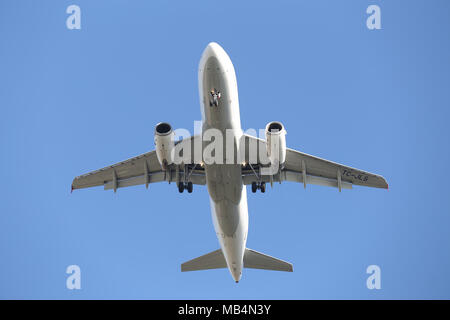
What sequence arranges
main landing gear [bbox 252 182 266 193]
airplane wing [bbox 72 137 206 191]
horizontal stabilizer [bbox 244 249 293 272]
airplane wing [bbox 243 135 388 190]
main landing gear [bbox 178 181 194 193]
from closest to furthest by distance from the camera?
main landing gear [bbox 252 182 266 193] → main landing gear [bbox 178 181 194 193] → airplane wing [bbox 243 135 388 190] → airplane wing [bbox 72 137 206 191] → horizontal stabilizer [bbox 244 249 293 272]

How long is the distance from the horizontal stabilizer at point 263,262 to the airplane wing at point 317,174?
5.05 meters

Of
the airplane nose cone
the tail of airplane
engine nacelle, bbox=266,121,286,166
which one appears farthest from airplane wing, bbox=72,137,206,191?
the airplane nose cone

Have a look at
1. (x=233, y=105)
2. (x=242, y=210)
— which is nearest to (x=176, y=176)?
(x=242, y=210)

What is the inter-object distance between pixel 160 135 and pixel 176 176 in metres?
4.87

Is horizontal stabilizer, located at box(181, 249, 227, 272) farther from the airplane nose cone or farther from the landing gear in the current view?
the airplane nose cone

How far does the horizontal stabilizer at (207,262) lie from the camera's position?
111ft

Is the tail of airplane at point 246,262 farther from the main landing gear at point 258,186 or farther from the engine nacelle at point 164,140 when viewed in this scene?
the engine nacelle at point 164,140

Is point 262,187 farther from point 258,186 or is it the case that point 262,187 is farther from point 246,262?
point 246,262

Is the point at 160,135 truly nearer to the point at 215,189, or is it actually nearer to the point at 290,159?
the point at 215,189

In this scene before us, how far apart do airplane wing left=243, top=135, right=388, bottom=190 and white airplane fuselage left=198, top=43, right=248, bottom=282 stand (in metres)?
2.03

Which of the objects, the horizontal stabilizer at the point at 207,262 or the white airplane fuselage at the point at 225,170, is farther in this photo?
the horizontal stabilizer at the point at 207,262

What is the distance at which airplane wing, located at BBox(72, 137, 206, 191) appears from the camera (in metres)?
30.6

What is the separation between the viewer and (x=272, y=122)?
2638 centimetres

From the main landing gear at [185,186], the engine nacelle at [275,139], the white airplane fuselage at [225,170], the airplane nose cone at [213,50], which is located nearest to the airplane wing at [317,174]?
the white airplane fuselage at [225,170]
